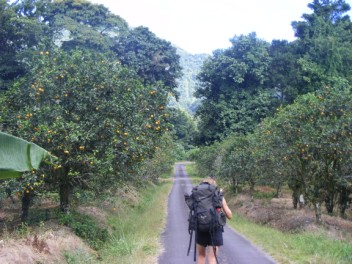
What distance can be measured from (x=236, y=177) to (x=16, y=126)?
18.0 metres

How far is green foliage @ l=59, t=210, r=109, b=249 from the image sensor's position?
12086 mm

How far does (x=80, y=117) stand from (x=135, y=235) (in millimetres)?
4188

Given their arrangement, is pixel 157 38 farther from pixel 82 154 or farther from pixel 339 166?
pixel 82 154

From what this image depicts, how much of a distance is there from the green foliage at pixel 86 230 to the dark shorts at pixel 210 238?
6.25 meters

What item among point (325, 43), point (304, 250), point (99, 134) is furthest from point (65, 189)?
point (325, 43)

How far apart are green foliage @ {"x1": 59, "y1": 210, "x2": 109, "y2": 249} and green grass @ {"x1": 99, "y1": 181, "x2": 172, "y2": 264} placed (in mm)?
315

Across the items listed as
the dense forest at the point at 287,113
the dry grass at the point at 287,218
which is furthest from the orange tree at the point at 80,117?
the dry grass at the point at 287,218

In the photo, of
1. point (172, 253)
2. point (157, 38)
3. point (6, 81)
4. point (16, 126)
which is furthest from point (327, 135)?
point (157, 38)

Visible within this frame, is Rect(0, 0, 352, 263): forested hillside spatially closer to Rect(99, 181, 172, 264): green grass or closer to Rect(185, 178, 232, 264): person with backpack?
Rect(99, 181, 172, 264): green grass

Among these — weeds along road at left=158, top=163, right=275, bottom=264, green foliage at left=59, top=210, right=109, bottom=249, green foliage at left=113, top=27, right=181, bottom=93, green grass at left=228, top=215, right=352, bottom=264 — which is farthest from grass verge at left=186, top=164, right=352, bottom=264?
green foliage at left=113, top=27, right=181, bottom=93

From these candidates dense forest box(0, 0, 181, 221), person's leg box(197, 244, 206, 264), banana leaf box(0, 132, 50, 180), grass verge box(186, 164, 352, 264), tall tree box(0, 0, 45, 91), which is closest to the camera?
banana leaf box(0, 132, 50, 180)

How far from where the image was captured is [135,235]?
44.4 feet

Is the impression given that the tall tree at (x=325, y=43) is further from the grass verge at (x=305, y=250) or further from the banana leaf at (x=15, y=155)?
the banana leaf at (x=15, y=155)

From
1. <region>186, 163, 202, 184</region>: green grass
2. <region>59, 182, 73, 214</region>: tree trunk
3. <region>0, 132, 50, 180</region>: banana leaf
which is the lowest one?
<region>186, 163, 202, 184</region>: green grass
